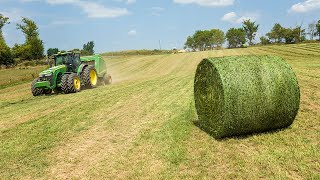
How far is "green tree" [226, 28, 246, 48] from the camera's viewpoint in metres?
116

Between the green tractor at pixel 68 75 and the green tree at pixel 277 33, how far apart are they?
305 feet

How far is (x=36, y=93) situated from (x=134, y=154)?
511 inches

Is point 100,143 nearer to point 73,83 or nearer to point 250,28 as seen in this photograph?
point 73,83

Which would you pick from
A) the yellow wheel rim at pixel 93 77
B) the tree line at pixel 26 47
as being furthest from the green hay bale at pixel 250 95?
the tree line at pixel 26 47

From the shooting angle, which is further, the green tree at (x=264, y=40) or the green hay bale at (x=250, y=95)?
the green tree at (x=264, y=40)

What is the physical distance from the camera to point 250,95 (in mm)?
7945

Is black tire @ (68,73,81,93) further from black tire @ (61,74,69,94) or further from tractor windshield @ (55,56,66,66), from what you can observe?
tractor windshield @ (55,56,66,66)

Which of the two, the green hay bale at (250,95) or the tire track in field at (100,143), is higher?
the green hay bale at (250,95)

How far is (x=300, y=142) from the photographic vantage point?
7.71 meters

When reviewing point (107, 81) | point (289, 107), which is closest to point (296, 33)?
point (107, 81)

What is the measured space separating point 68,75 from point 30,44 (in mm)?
54598

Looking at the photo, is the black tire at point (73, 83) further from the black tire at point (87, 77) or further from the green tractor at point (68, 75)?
the black tire at point (87, 77)

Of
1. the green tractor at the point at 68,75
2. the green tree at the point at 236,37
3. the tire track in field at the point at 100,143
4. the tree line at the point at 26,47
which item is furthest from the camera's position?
the green tree at the point at 236,37

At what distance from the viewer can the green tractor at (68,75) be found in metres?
18.4
